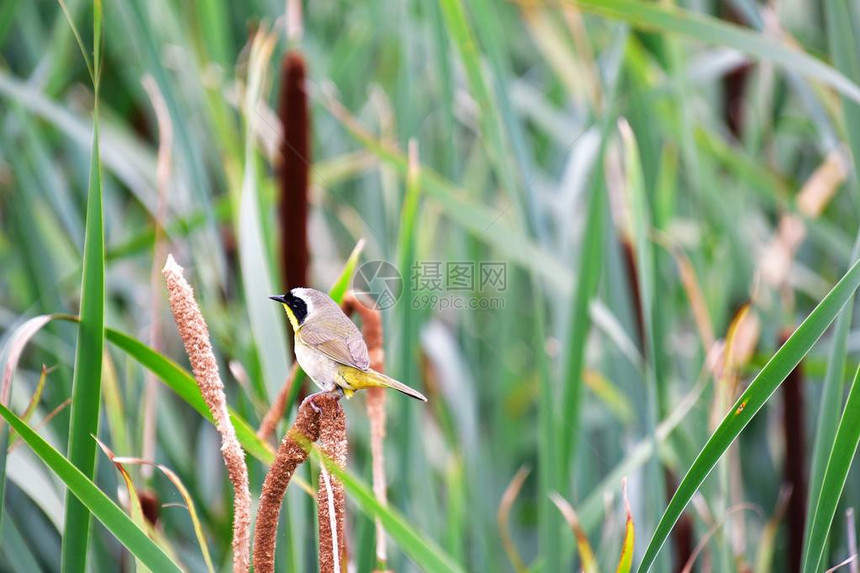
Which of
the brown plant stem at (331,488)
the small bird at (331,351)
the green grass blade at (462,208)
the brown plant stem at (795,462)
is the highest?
the green grass blade at (462,208)

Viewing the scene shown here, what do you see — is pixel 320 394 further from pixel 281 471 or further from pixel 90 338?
pixel 90 338

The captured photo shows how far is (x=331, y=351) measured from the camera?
30 cm

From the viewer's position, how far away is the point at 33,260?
892 millimetres

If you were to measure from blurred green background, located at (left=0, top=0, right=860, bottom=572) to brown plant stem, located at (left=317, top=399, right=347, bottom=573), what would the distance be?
86 mm

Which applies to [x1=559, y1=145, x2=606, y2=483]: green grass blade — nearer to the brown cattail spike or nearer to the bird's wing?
the brown cattail spike

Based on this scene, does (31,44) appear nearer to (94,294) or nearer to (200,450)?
(200,450)

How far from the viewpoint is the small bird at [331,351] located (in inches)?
11.5

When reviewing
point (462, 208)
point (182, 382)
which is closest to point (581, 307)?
point (462, 208)

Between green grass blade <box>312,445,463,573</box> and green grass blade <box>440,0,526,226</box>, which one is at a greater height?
green grass blade <box>440,0,526,226</box>

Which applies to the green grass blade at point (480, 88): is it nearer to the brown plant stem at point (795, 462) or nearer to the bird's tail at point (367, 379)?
the brown plant stem at point (795, 462)

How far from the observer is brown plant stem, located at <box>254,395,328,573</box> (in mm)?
294

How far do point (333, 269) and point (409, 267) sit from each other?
598mm

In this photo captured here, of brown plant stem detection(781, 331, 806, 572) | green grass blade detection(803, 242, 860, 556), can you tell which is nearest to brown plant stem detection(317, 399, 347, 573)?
green grass blade detection(803, 242, 860, 556)

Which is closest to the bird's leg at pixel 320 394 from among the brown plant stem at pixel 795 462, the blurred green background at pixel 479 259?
the blurred green background at pixel 479 259
